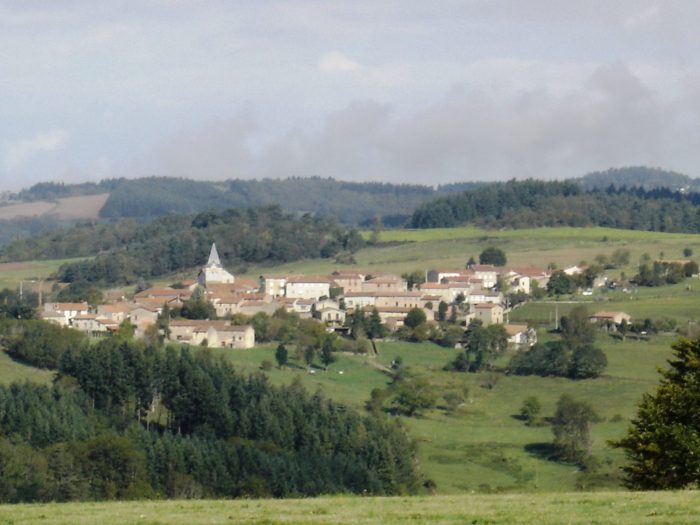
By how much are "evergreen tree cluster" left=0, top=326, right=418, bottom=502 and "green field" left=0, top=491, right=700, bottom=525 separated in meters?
23.9

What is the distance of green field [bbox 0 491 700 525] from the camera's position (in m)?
15.7

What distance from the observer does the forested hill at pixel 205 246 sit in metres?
127

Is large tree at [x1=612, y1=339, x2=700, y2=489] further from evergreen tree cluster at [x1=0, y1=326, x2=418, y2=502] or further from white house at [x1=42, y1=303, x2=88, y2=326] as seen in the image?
white house at [x1=42, y1=303, x2=88, y2=326]

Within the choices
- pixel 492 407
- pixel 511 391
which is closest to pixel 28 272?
pixel 511 391

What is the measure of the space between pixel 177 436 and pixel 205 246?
265 ft

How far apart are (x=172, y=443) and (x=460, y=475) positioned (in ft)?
35.7

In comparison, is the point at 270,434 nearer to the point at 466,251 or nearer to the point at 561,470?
the point at 561,470

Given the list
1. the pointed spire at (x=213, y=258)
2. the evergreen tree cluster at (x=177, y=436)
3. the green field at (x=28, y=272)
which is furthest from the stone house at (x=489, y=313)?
the green field at (x=28, y=272)

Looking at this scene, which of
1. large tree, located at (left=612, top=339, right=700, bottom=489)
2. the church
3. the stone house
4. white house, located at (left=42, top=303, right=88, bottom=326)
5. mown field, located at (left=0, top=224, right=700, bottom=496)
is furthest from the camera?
the church

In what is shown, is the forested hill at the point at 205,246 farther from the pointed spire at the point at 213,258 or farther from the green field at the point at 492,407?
the green field at the point at 492,407

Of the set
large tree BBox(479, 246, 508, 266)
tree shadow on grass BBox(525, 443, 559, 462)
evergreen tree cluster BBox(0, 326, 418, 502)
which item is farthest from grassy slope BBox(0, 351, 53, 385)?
large tree BBox(479, 246, 508, 266)

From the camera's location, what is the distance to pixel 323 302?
97312 millimetres

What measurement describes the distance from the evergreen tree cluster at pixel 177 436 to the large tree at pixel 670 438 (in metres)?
19.9

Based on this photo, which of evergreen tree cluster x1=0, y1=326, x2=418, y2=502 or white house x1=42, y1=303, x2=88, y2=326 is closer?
evergreen tree cluster x1=0, y1=326, x2=418, y2=502
